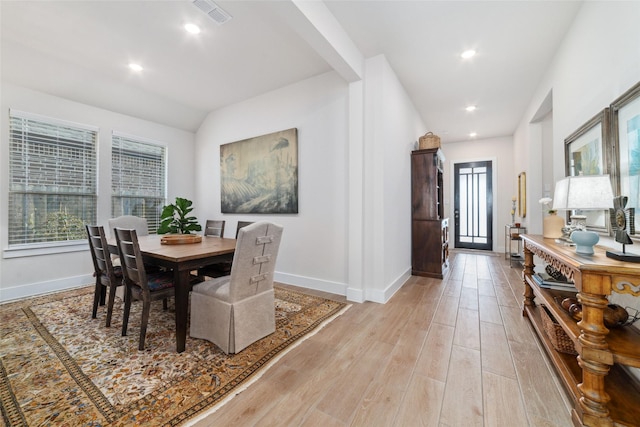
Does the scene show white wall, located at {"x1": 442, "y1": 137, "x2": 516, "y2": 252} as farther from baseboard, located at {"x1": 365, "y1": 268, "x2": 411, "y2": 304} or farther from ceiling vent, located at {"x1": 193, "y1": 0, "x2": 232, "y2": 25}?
ceiling vent, located at {"x1": 193, "y1": 0, "x2": 232, "y2": 25}

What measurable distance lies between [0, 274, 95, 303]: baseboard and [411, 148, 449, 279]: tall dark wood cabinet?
16.4 ft

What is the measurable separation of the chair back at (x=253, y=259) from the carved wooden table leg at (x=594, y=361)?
6.20 feet

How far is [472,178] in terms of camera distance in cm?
651

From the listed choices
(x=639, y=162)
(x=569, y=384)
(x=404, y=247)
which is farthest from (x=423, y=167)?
(x=569, y=384)

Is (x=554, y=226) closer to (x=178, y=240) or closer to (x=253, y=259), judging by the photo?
(x=253, y=259)

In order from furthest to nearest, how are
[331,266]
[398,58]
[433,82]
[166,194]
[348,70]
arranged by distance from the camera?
[166,194]
[433,82]
[331,266]
[398,58]
[348,70]

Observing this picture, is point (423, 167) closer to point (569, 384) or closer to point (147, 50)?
point (569, 384)

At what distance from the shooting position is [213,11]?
7.68ft

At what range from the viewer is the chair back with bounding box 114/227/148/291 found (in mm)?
1942

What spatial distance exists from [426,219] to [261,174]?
2.74m

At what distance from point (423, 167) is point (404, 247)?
4.44ft

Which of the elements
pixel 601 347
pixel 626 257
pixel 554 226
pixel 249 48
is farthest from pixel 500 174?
pixel 249 48

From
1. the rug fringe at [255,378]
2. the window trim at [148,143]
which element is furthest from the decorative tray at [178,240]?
the window trim at [148,143]

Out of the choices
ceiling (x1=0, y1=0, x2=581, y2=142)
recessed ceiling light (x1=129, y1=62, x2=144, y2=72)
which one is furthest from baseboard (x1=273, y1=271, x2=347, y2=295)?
recessed ceiling light (x1=129, y1=62, x2=144, y2=72)
